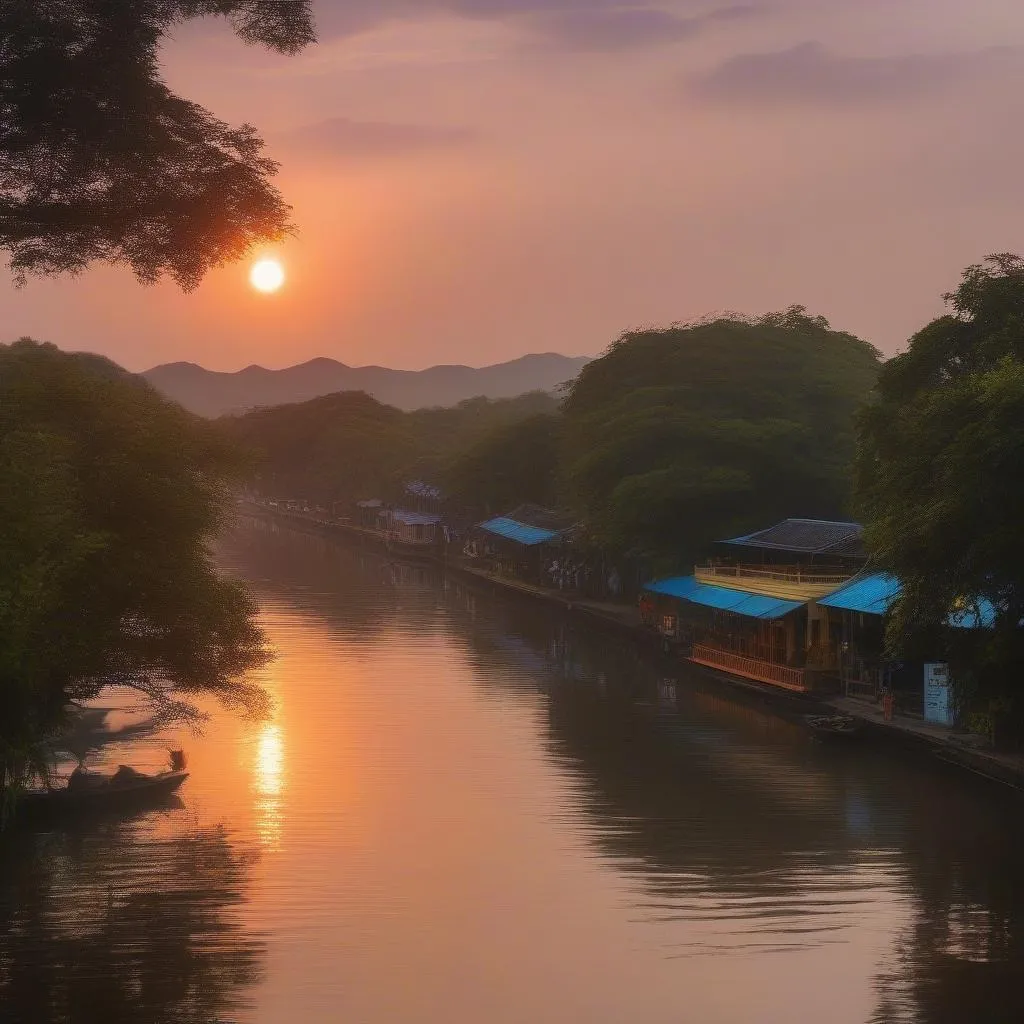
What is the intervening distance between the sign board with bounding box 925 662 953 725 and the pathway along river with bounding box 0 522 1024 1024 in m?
1.43

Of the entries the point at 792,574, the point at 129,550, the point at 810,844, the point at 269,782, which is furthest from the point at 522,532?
the point at 810,844

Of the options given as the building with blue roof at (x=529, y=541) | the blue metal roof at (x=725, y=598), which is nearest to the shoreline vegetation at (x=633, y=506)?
the blue metal roof at (x=725, y=598)

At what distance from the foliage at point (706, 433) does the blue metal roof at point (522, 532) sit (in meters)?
6.39

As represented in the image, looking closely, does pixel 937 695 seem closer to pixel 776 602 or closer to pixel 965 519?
pixel 965 519

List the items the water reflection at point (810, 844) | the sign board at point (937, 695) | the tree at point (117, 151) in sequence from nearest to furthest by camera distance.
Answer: the tree at point (117, 151), the water reflection at point (810, 844), the sign board at point (937, 695)

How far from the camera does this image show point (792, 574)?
46.4m

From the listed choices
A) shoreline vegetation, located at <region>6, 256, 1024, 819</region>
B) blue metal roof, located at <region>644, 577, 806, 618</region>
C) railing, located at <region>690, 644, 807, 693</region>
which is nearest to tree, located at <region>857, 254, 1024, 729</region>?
shoreline vegetation, located at <region>6, 256, 1024, 819</region>

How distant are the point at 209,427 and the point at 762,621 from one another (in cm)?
2117

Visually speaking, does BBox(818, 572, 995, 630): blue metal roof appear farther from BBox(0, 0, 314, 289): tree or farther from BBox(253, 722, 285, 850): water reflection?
BBox(0, 0, 314, 289): tree

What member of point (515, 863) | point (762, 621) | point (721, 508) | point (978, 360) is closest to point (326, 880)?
point (515, 863)

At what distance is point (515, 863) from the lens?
27.6 metres

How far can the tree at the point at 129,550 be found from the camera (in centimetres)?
2766

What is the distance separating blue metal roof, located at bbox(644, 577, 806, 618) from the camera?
4528 centimetres

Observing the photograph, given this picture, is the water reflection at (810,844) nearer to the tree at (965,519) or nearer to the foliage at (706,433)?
the tree at (965,519)
